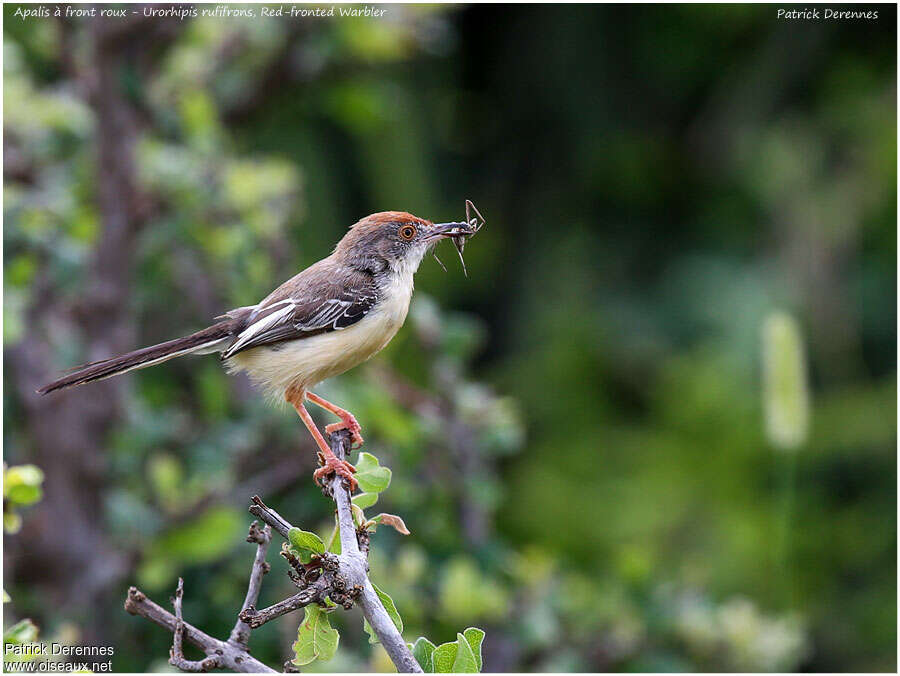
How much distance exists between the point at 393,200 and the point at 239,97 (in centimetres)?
132

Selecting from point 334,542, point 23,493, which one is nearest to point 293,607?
point 334,542

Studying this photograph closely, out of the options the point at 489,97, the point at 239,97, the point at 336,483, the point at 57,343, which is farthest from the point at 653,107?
the point at 336,483

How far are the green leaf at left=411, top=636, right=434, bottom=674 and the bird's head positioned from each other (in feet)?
4.33

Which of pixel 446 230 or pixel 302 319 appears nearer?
pixel 302 319

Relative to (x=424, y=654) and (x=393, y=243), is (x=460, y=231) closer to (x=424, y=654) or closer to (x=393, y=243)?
(x=393, y=243)

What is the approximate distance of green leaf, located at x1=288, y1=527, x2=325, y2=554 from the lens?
1727mm

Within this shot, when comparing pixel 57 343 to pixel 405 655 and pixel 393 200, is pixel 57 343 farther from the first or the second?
pixel 405 655

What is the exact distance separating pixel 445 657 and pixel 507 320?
565cm

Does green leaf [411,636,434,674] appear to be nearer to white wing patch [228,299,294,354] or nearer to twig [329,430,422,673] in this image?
twig [329,430,422,673]

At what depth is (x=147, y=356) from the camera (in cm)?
255

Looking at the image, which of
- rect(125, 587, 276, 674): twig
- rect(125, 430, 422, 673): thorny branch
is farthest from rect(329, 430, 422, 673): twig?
rect(125, 587, 276, 674): twig

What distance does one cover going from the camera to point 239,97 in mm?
4996

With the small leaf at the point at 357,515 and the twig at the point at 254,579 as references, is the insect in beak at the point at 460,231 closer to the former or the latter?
the small leaf at the point at 357,515

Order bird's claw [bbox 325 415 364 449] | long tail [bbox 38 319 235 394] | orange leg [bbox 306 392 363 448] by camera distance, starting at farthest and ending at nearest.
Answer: orange leg [bbox 306 392 363 448], bird's claw [bbox 325 415 364 449], long tail [bbox 38 319 235 394]
